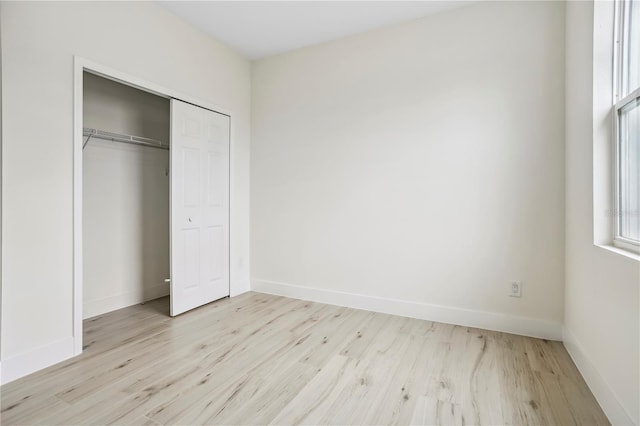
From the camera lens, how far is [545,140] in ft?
8.15

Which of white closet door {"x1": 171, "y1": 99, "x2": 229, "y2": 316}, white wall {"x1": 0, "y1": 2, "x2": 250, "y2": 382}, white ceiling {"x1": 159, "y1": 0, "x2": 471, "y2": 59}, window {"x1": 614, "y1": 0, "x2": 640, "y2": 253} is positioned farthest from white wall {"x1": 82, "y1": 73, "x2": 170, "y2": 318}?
window {"x1": 614, "y1": 0, "x2": 640, "y2": 253}

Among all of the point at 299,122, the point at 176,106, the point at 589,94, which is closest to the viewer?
the point at 589,94

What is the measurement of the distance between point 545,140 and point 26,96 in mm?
3617

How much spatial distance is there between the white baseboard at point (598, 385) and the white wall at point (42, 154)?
3.16 m

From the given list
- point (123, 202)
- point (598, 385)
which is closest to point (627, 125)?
point (598, 385)

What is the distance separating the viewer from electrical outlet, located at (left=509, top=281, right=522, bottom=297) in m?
2.59

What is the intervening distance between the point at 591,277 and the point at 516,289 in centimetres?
80

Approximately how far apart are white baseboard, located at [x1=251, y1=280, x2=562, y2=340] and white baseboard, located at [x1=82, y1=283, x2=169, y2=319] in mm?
1145

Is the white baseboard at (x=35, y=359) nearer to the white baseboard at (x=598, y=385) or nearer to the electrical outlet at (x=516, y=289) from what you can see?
the white baseboard at (x=598, y=385)

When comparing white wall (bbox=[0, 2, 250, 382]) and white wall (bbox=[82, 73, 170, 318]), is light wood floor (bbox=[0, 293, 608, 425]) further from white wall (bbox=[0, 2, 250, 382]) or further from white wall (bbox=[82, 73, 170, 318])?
white wall (bbox=[82, 73, 170, 318])

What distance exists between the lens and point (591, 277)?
184 cm

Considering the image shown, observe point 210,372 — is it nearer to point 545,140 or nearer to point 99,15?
point 99,15

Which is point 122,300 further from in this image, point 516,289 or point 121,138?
point 516,289

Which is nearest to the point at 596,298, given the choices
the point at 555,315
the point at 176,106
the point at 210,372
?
the point at 555,315
